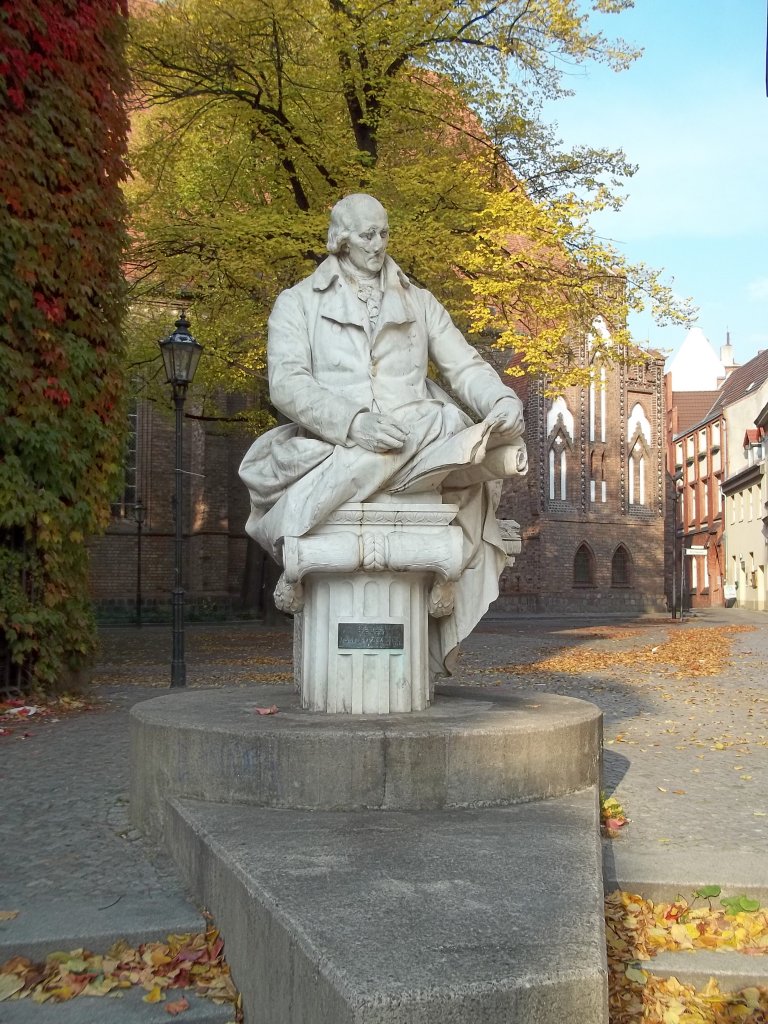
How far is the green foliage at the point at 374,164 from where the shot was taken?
51.2 feet

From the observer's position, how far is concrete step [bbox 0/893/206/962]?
3.31 metres

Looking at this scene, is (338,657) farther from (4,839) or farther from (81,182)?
(81,182)

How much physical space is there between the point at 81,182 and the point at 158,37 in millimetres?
6913

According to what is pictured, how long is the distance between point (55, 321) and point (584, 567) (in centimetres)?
4055

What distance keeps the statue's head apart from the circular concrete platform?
2.27 metres

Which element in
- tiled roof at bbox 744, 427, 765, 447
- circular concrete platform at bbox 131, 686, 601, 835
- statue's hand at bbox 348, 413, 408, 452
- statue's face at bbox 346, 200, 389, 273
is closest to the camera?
circular concrete platform at bbox 131, 686, 601, 835

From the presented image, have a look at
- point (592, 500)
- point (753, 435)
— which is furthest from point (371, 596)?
point (753, 435)

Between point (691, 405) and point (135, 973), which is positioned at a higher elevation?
point (691, 405)

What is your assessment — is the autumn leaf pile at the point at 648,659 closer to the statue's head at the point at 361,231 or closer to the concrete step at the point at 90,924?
the statue's head at the point at 361,231

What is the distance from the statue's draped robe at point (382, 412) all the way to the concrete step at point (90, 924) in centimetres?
173

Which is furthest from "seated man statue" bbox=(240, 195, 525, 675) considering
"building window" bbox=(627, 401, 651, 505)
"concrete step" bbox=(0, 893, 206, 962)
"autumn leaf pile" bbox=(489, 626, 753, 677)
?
"building window" bbox=(627, 401, 651, 505)

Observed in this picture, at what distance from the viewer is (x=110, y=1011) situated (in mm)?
2951

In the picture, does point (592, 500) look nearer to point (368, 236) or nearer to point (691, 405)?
point (691, 405)

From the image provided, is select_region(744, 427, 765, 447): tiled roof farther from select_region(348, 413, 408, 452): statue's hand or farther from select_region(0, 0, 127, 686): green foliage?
select_region(348, 413, 408, 452): statue's hand
